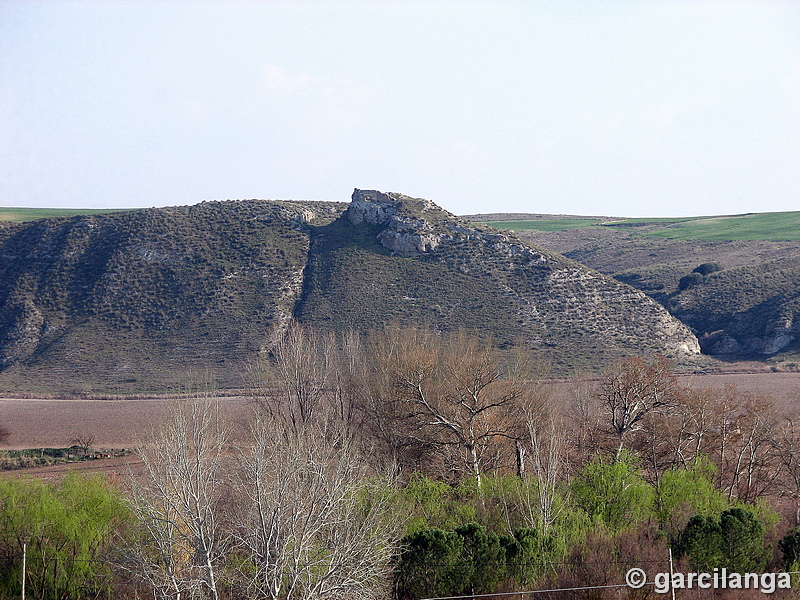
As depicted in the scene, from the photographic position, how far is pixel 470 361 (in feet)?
130

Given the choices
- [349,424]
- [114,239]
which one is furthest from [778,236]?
[349,424]

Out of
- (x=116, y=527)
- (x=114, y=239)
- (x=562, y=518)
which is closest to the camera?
(x=562, y=518)

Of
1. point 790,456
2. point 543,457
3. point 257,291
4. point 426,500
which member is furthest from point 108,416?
point 790,456

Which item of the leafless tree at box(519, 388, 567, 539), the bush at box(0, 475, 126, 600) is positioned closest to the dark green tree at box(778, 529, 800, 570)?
the leafless tree at box(519, 388, 567, 539)

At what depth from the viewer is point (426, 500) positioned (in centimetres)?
3061

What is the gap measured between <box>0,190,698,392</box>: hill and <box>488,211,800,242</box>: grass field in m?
62.5

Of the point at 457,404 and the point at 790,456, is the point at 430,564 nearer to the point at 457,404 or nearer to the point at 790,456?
the point at 457,404

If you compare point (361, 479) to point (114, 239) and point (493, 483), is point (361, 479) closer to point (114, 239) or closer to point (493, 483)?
point (493, 483)

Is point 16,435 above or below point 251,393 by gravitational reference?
below

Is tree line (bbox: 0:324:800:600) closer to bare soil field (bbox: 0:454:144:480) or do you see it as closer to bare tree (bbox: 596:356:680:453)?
bare tree (bbox: 596:356:680:453)

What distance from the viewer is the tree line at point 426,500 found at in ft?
73.0

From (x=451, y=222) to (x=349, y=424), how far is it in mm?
67867

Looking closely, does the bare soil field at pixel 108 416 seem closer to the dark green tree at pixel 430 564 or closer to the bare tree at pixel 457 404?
the bare tree at pixel 457 404

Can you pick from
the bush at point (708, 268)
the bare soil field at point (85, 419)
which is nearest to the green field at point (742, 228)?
the bush at point (708, 268)
